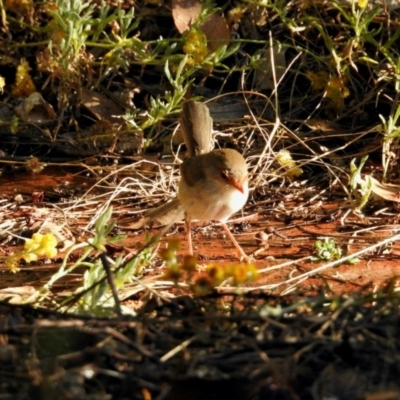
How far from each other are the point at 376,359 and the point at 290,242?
308 cm

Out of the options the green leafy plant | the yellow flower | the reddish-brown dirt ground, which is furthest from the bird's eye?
the yellow flower

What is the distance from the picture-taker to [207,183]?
5871mm

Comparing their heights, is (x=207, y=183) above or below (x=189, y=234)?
above

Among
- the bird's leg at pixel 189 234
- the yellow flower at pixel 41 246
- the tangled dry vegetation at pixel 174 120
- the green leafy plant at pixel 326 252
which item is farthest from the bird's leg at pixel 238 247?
the yellow flower at pixel 41 246

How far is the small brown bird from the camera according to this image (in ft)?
18.7

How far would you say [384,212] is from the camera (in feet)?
19.9

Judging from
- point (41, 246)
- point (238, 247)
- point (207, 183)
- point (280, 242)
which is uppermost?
point (41, 246)

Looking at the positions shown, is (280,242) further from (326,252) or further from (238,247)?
(326,252)

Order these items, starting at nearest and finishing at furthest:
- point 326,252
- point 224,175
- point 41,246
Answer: point 41,246 < point 326,252 < point 224,175

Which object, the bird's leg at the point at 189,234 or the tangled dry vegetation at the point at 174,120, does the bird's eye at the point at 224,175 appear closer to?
the bird's leg at the point at 189,234

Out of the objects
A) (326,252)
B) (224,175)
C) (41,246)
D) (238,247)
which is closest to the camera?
(41,246)

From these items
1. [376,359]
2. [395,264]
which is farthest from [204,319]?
[395,264]

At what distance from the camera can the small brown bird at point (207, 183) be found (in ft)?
18.7

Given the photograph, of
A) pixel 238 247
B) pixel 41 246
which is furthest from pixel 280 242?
pixel 41 246
